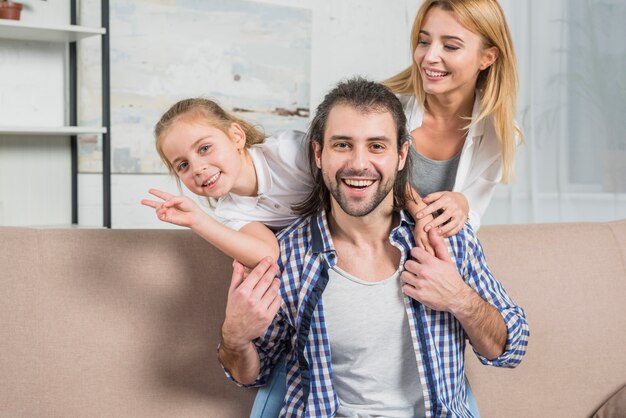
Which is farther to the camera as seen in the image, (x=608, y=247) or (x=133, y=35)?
(x=133, y=35)

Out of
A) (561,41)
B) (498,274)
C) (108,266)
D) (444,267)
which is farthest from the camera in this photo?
(561,41)

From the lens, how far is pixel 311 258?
1.76 m

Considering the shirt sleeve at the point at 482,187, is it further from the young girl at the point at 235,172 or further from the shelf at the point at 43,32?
the shelf at the point at 43,32

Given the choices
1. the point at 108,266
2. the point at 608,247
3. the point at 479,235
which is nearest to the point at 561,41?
the point at 608,247

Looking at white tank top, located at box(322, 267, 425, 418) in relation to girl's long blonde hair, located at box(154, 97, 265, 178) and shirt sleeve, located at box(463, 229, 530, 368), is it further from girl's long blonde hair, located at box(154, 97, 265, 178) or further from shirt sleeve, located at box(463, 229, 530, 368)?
girl's long blonde hair, located at box(154, 97, 265, 178)

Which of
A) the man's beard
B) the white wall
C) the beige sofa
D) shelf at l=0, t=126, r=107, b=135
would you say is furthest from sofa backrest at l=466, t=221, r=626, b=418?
shelf at l=0, t=126, r=107, b=135

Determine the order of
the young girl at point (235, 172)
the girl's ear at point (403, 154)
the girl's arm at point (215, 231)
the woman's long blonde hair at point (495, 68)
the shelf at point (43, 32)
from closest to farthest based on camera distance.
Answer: the girl's arm at point (215, 231), the young girl at point (235, 172), the girl's ear at point (403, 154), the woman's long blonde hair at point (495, 68), the shelf at point (43, 32)

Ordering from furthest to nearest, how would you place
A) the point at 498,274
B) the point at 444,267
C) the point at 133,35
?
the point at 133,35 < the point at 498,274 < the point at 444,267

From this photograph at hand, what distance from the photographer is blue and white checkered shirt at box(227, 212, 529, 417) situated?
5.62 ft

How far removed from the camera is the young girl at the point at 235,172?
1.69 m

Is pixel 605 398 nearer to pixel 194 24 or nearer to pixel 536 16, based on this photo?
pixel 536 16

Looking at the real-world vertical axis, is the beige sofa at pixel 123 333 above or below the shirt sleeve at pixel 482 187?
below

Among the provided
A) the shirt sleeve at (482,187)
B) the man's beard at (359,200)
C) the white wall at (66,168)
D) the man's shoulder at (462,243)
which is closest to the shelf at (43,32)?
the white wall at (66,168)

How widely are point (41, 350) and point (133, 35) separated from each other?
250 centimetres
